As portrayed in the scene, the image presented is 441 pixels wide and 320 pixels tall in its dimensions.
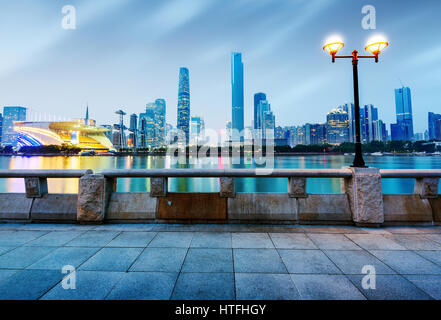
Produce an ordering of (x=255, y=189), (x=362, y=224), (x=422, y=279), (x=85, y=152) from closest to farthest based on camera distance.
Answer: (x=422, y=279)
(x=362, y=224)
(x=255, y=189)
(x=85, y=152)

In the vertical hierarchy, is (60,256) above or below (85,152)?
below

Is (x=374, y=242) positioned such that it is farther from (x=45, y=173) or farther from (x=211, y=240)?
(x=45, y=173)

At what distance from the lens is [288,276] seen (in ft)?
11.3

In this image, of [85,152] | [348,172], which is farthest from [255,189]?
[85,152]

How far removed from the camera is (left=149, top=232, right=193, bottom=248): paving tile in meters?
4.65

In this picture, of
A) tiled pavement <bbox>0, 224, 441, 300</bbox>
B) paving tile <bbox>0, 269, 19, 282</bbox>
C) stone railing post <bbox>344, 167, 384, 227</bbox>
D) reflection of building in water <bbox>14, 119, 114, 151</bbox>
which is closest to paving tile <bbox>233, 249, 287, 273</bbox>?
tiled pavement <bbox>0, 224, 441, 300</bbox>

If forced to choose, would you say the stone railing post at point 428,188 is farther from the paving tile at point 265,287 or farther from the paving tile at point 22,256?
the paving tile at point 22,256

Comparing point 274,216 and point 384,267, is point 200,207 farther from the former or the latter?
point 384,267

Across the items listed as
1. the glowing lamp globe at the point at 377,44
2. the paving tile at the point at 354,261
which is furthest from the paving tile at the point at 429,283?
the glowing lamp globe at the point at 377,44

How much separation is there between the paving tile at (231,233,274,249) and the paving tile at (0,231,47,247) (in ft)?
15.7

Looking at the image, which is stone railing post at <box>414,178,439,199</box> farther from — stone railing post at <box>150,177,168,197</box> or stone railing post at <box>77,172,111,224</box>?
stone railing post at <box>77,172,111,224</box>

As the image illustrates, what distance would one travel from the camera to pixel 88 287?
10.3 feet
